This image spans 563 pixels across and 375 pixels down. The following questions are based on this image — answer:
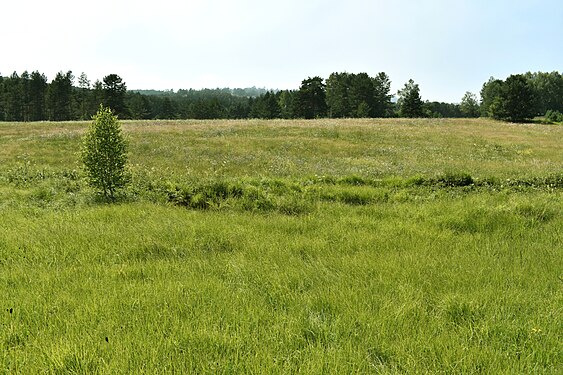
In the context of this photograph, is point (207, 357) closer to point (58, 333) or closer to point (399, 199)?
point (58, 333)

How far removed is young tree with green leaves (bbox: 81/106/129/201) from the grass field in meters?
0.60

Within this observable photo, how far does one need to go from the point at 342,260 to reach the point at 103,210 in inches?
264

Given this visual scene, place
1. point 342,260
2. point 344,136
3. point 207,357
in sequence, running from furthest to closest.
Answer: point 344,136 → point 342,260 → point 207,357

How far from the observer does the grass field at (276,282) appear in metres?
3.35

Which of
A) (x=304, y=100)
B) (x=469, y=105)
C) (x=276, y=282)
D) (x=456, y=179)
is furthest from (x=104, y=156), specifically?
(x=469, y=105)

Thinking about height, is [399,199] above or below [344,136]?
below

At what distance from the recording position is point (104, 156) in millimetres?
11875

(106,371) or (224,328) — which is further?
(224,328)

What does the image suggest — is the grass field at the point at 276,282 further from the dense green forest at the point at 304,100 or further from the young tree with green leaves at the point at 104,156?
the dense green forest at the point at 304,100

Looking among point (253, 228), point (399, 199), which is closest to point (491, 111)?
point (399, 199)

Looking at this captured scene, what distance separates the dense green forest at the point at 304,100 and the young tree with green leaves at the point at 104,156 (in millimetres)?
61720

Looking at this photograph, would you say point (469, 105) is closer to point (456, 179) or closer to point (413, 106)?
point (413, 106)

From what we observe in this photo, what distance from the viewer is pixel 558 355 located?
3.41 metres

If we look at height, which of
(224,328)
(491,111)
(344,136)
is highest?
(491,111)
